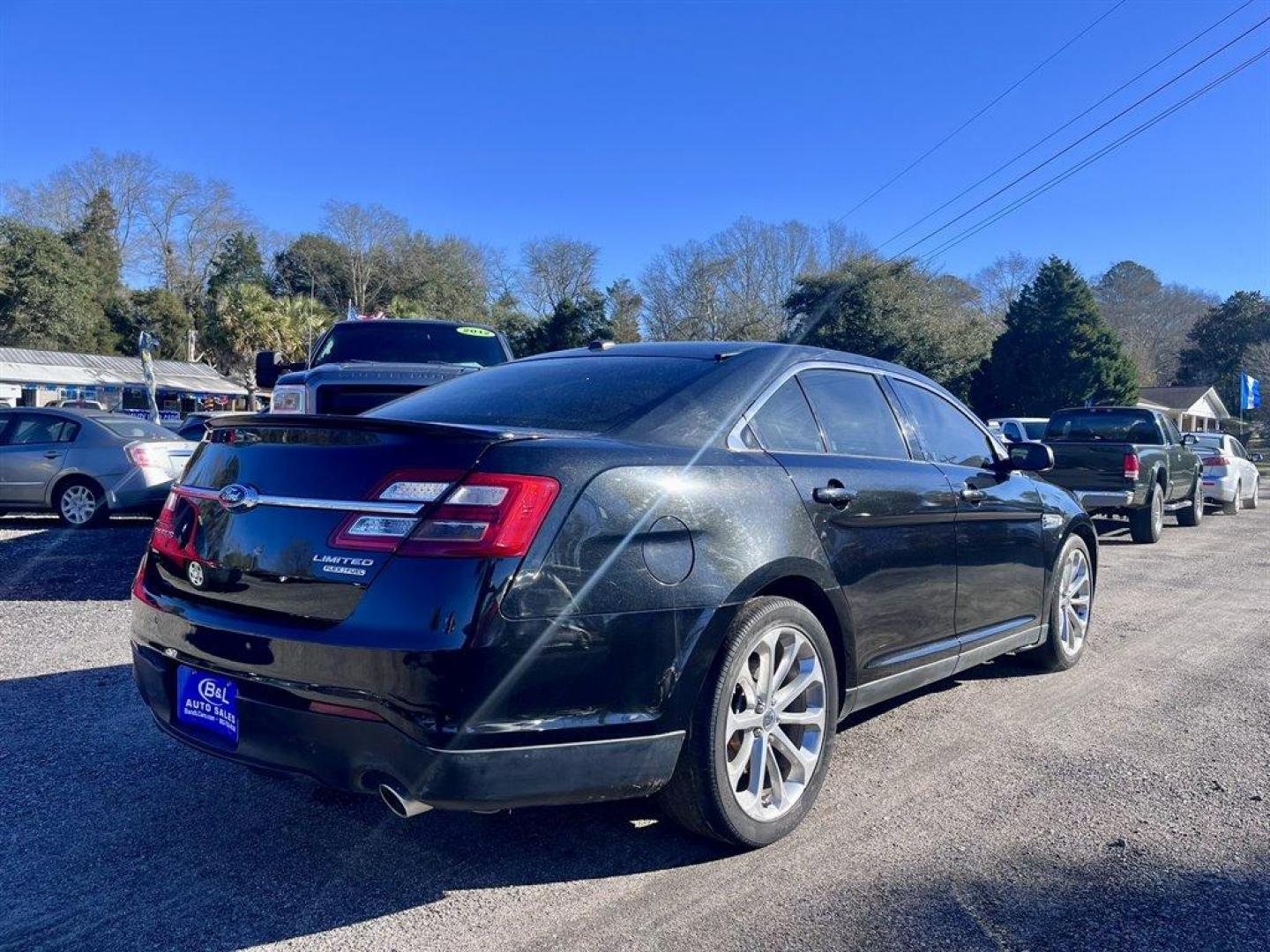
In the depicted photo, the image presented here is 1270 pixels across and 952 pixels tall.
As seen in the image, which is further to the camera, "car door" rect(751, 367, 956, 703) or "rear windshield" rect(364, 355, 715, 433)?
"car door" rect(751, 367, 956, 703)

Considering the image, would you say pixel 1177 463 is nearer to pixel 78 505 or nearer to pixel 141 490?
pixel 141 490

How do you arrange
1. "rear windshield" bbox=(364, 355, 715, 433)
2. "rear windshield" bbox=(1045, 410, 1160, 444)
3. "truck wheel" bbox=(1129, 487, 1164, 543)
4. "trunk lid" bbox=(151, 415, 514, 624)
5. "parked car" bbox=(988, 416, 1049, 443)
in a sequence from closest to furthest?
"trunk lid" bbox=(151, 415, 514, 624), "rear windshield" bbox=(364, 355, 715, 433), "truck wheel" bbox=(1129, 487, 1164, 543), "rear windshield" bbox=(1045, 410, 1160, 444), "parked car" bbox=(988, 416, 1049, 443)

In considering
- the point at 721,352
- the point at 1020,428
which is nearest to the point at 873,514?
the point at 721,352

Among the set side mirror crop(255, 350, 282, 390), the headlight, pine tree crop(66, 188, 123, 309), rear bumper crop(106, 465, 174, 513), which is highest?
pine tree crop(66, 188, 123, 309)

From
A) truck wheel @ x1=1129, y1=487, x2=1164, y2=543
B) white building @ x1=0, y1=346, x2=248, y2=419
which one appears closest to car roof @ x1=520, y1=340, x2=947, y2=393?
truck wheel @ x1=1129, y1=487, x2=1164, y2=543

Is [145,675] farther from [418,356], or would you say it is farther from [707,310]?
[707,310]

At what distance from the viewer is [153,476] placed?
9.95 metres

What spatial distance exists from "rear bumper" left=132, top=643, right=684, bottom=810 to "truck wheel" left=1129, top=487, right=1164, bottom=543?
11.3m

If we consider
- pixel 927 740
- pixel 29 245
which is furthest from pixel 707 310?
pixel 927 740

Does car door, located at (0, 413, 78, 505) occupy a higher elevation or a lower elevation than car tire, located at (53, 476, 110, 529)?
higher

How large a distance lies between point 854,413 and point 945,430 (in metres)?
0.87

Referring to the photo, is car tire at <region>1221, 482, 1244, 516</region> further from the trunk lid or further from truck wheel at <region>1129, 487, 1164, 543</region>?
the trunk lid

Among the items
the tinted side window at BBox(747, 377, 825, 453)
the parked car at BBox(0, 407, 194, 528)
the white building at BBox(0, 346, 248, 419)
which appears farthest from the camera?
the white building at BBox(0, 346, 248, 419)

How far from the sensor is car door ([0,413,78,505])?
35.9 ft
